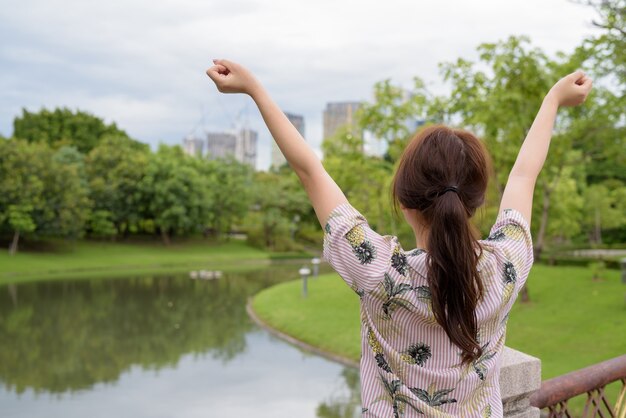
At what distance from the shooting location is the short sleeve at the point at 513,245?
1.09m

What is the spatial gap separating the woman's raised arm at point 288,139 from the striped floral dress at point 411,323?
0.12 ft

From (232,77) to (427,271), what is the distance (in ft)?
1.65

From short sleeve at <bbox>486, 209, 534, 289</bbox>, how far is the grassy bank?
21865mm

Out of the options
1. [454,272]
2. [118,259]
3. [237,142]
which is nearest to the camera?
[454,272]

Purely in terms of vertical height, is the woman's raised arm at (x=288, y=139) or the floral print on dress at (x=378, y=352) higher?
the woman's raised arm at (x=288, y=139)

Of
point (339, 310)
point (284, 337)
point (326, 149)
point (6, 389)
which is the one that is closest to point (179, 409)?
point (6, 389)

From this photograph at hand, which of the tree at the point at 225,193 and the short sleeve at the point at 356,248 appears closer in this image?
the short sleeve at the point at 356,248

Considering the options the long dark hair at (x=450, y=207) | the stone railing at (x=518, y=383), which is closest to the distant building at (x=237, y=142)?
the stone railing at (x=518, y=383)

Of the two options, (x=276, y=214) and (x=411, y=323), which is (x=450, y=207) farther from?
(x=276, y=214)

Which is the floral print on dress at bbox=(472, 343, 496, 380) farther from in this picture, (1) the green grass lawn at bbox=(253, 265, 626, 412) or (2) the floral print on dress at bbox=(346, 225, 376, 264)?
(1) the green grass lawn at bbox=(253, 265, 626, 412)

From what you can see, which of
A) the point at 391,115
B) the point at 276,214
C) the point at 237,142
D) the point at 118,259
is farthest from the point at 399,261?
the point at 237,142

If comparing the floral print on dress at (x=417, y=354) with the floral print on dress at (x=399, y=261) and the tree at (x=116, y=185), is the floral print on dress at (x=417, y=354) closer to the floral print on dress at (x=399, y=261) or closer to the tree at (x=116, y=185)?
the floral print on dress at (x=399, y=261)

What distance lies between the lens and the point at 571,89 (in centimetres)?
134

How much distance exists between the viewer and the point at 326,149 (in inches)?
644
